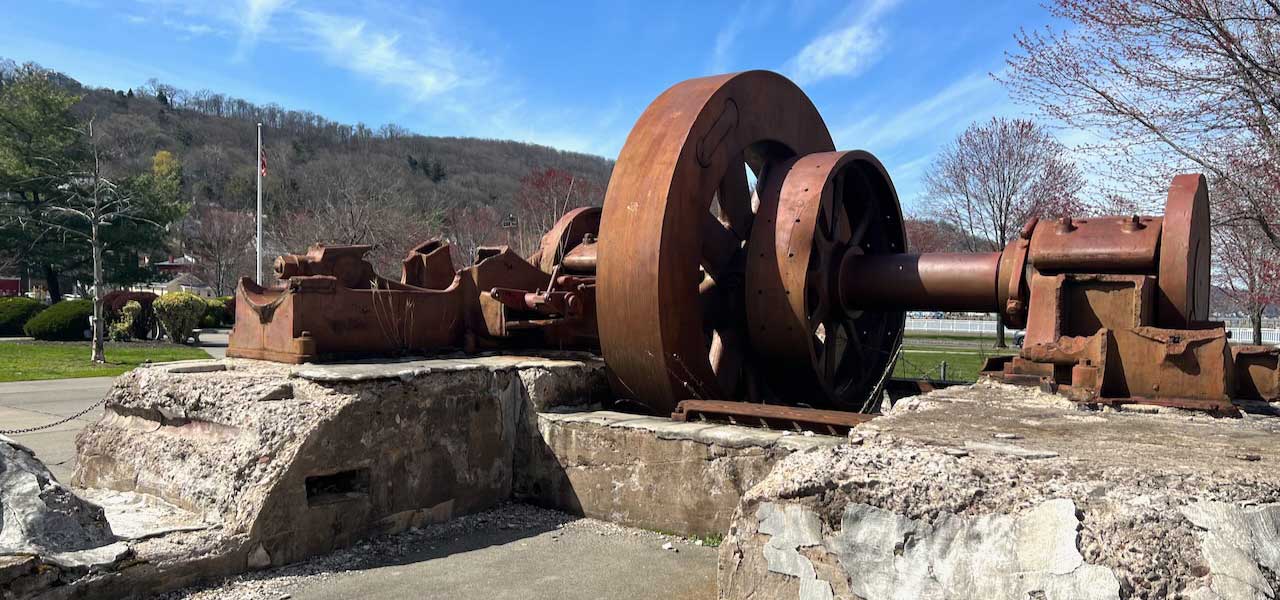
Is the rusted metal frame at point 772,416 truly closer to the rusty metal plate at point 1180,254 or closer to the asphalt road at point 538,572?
the asphalt road at point 538,572

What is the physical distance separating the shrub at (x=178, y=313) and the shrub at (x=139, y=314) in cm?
151

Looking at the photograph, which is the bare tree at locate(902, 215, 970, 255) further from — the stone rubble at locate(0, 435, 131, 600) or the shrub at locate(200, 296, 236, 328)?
the stone rubble at locate(0, 435, 131, 600)

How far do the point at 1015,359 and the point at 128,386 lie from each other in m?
4.72

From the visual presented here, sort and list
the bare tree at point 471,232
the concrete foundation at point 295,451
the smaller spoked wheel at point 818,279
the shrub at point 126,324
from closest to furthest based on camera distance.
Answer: the concrete foundation at point 295,451 → the smaller spoked wheel at point 818,279 → the shrub at point 126,324 → the bare tree at point 471,232

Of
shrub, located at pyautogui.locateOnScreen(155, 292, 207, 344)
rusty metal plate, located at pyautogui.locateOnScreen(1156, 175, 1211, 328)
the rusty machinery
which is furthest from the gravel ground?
shrub, located at pyautogui.locateOnScreen(155, 292, 207, 344)

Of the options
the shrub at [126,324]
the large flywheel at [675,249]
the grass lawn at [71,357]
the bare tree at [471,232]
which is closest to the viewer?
the large flywheel at [675,249]

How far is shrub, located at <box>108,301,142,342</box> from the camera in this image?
22.8m

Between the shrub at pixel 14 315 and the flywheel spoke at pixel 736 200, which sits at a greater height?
the flywheel spoke at pixel 736 200

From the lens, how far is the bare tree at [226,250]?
41.7 m

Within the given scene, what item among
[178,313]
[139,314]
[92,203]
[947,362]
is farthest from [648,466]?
[92,203]

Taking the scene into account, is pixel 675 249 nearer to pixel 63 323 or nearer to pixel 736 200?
pixel 736 200

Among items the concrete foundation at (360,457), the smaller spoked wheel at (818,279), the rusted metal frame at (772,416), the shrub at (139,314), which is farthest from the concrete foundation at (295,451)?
the shrub at (139,314)

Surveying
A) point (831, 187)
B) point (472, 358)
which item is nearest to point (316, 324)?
point (472, 358)

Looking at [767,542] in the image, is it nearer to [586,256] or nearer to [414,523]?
[414,523]
